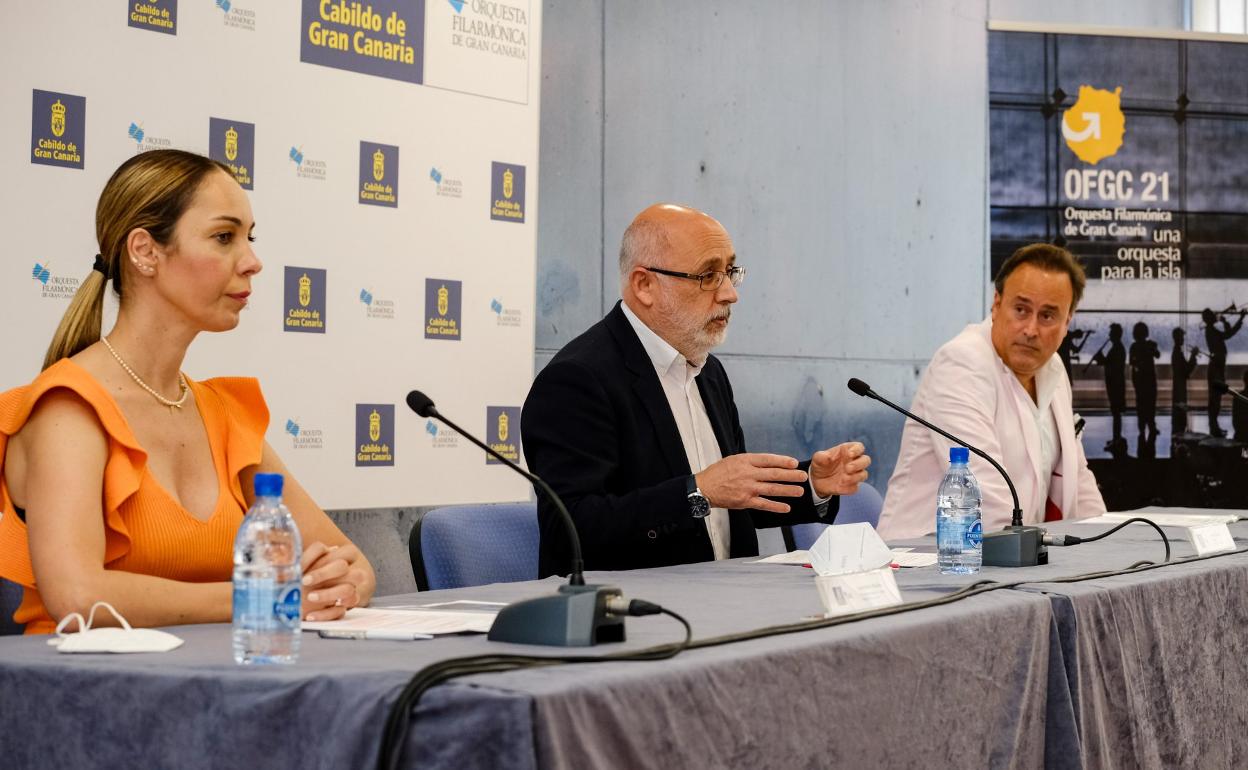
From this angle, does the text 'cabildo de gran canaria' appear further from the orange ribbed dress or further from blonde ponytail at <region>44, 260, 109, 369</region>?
the orange ribbed dress

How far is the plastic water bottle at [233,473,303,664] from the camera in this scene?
131cm

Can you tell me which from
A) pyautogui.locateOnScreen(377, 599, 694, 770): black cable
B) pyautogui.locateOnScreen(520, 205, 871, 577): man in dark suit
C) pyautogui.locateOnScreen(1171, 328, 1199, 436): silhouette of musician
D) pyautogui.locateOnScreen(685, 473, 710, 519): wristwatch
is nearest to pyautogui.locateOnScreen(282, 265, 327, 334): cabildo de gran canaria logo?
pyautogui.locateOnScreen(520, 205, 871, 577): man in dark suit

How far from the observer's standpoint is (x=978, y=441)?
3.40m

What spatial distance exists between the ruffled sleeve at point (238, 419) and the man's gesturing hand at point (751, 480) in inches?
29.8

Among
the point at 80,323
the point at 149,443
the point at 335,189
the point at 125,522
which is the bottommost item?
the point at 125,522

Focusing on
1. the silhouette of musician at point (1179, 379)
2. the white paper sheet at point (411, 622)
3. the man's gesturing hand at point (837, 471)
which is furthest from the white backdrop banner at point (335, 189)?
the silhouette of musician at point (1179, 379)

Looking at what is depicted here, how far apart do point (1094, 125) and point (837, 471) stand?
10.9 feet

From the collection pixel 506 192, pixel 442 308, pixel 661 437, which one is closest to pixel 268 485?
pixel 661 437

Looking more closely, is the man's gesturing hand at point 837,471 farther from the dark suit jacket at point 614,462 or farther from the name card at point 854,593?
the name card at point 854,593

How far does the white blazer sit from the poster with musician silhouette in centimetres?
166

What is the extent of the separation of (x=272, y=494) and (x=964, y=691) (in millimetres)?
857

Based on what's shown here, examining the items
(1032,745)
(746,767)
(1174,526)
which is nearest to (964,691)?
(1032,745)

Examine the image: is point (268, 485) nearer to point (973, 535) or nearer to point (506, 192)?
point (973, 535)

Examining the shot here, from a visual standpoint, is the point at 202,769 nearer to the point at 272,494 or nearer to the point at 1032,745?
the point at 272,494
